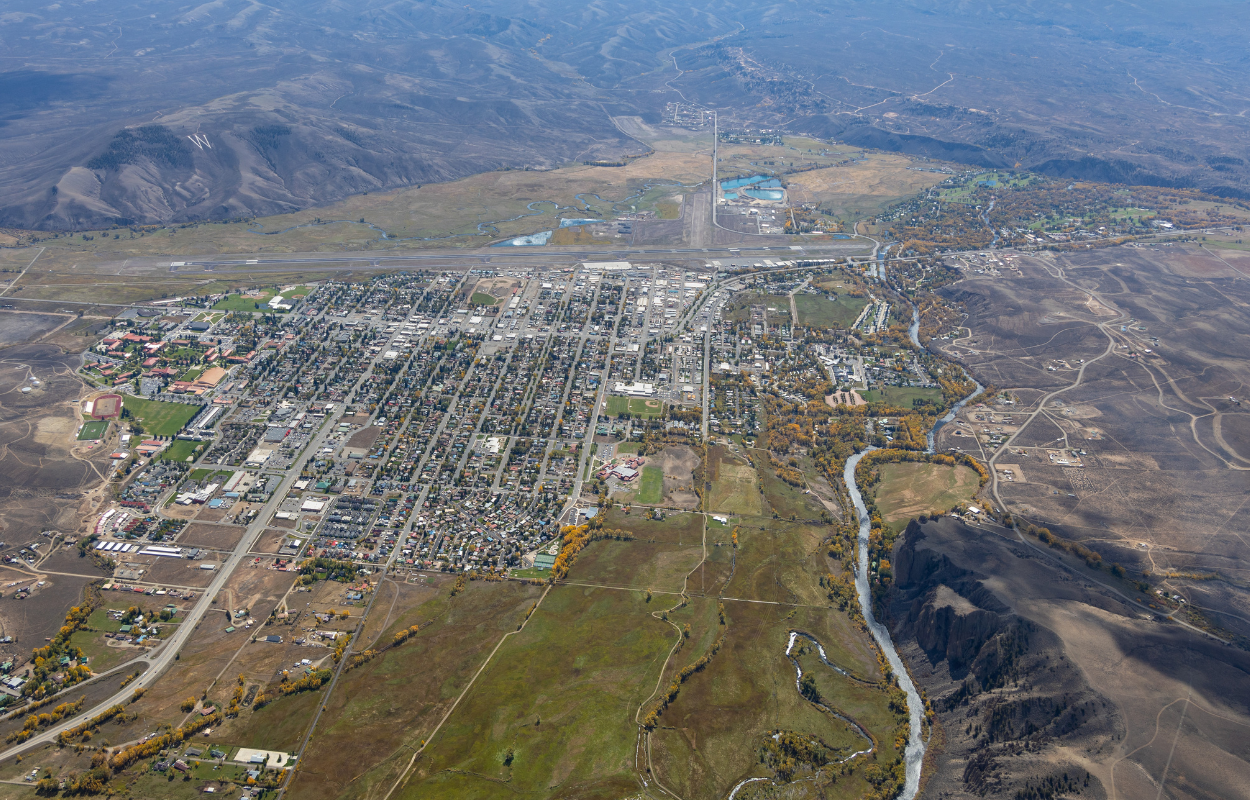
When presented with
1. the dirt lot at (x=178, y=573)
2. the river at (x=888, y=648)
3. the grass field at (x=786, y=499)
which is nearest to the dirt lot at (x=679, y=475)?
the grass field at (x=786, y=499)

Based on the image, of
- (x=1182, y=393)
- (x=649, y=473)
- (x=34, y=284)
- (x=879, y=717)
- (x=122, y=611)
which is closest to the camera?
(x=879, y=717)

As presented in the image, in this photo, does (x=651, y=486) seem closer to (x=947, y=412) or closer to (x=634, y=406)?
(x=634, y=406)

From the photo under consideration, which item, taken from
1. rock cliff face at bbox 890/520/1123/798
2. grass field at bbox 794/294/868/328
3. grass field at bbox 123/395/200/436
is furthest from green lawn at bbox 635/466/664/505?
grass field at bbox 123/395/200/436

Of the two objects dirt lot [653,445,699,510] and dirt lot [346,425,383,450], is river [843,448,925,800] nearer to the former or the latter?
dirt lot [653,445,699,510]

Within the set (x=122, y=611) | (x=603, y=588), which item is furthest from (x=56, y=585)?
(x=603, y=588)

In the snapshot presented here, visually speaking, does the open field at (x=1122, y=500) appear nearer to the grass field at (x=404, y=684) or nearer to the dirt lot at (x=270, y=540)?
the grass field at (x=404, y=684)

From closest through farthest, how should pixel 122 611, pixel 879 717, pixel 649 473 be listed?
1. pixel 879 717
2. pixel 122 611
3. pixel 649 473

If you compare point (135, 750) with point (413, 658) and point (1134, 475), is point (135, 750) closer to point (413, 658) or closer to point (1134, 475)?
point (413, 658)
